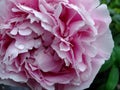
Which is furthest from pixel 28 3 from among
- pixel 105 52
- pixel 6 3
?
pixel 105 52

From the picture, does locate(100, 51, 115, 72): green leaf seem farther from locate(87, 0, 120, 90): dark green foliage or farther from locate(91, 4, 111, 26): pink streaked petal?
locate(91, 4, 111, 26): pink streaked petal

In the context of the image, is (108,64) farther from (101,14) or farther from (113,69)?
(101,14)

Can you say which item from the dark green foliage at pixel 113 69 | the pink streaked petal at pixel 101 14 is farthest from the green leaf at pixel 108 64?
the pink streaked petal at pixel 101 14

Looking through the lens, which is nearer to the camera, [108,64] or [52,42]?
[52,42]

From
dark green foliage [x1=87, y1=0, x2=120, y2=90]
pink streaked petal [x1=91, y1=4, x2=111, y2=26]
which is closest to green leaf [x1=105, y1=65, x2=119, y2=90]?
dark green foliage [x1=87, y1=0, x2=120, y2=90]

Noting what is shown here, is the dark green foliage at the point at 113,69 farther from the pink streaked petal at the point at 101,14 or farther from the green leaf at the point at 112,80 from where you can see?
the pink streaked petal at the point at 101,14

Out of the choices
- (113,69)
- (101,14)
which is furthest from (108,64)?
(101,14)

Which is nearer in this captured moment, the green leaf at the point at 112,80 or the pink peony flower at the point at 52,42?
the pink peony flower at the point at 52,42

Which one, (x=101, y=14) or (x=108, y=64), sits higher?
(x=101, y=14)
